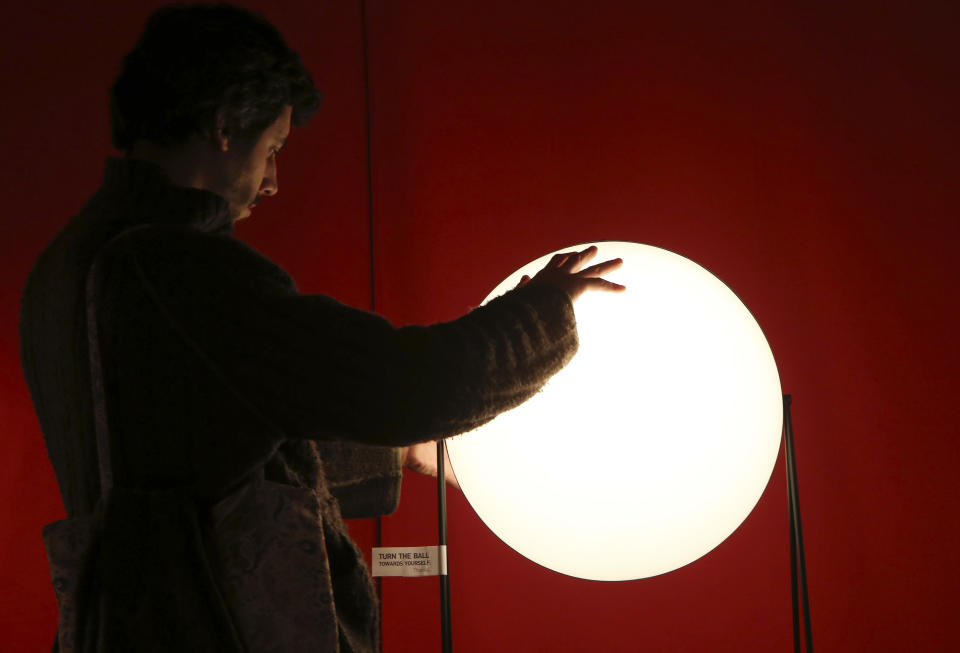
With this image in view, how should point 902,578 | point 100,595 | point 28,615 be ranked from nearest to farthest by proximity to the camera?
point 100,595 → point 902,578 → point 28,615

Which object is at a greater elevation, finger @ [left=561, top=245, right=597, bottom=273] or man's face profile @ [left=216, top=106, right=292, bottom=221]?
man's face profile @ [left=216, top=106, right=292, bottom=221]

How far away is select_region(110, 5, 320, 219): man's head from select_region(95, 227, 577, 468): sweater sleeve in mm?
154

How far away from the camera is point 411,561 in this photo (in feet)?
4.03

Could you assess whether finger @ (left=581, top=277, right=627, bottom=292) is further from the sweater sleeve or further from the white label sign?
the white label sign

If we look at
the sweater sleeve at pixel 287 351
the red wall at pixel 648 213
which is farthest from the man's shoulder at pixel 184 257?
the red wall at pixel 648 213

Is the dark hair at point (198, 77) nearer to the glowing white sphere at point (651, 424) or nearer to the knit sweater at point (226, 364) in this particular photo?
the knit sweater at point (226, 364)

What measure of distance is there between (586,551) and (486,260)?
3.03 ft

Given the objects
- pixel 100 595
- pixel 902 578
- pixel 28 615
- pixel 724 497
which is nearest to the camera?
pixel 100 595

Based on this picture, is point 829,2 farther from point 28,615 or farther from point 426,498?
point 28,615

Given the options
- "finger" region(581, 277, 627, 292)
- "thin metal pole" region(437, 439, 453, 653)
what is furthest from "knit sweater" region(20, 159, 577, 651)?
"thin metal pole" region(437, 439, 453, 653)

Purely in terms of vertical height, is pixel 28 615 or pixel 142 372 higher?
pixel 142 372

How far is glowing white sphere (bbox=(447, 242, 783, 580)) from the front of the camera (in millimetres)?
912

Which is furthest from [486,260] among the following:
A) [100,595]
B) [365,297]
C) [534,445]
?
[100,595]

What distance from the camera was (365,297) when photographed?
188 cm
